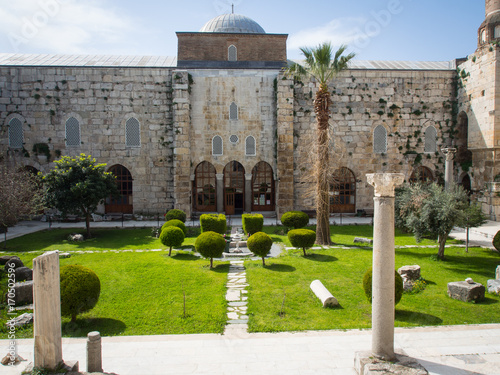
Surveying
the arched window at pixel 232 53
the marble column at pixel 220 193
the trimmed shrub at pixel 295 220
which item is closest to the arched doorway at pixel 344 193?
the trimmed shrub at pixel 295 220

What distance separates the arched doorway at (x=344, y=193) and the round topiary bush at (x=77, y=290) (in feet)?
53.7

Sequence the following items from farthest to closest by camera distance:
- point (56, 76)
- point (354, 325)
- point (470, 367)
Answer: point (56, 76), point (354, 325), point (470, 367)

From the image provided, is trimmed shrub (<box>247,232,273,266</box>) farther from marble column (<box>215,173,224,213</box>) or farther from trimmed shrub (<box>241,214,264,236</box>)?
marble column (<box>215,173,224,213</box>)

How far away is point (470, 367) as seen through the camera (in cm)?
619

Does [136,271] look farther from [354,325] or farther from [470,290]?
[470,290]

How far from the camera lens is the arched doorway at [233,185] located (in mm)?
21812

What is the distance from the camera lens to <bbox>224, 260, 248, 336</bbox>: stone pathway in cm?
772

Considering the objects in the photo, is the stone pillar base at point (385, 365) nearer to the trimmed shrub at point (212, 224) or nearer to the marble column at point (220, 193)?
the trimmed shrub at point (212, 224)

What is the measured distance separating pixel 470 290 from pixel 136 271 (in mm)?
9346

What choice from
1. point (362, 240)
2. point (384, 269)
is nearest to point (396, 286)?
point (384, 269)

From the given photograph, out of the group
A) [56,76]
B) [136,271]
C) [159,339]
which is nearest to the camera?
[159,339]

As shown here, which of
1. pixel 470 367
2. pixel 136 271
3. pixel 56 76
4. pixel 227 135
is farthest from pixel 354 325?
pixel 56 76

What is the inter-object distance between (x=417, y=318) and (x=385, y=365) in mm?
2733

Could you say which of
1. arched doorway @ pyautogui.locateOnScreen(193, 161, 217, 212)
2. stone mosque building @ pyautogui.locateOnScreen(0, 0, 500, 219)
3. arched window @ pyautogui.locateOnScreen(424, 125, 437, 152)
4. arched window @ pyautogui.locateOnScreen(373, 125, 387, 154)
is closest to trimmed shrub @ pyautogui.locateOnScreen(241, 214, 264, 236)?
stone mosque building @ pyautogui.locateOnScreen(0, 0, 500, 219)
